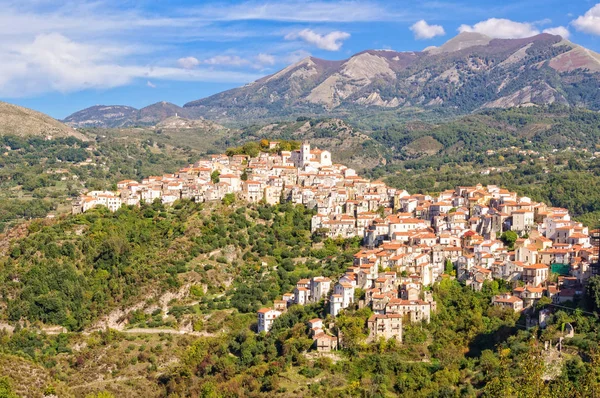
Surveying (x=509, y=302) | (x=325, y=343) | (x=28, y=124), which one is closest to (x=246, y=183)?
(x=325, y=343)

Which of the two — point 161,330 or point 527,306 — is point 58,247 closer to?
point 161,330

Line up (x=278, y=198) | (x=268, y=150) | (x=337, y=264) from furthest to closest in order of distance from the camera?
(x=268, y=150)
(x=278, y=198)
(x=337, y=264)

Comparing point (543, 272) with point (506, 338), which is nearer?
point (506, 338)

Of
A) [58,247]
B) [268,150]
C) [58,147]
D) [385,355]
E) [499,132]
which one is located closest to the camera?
[385,355]

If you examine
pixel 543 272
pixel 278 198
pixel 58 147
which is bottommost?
pixel 543 272

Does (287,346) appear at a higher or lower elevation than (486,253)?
lower

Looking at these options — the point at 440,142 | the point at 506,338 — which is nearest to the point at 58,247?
the point at 506,338

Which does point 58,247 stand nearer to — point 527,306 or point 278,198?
point 278,198
